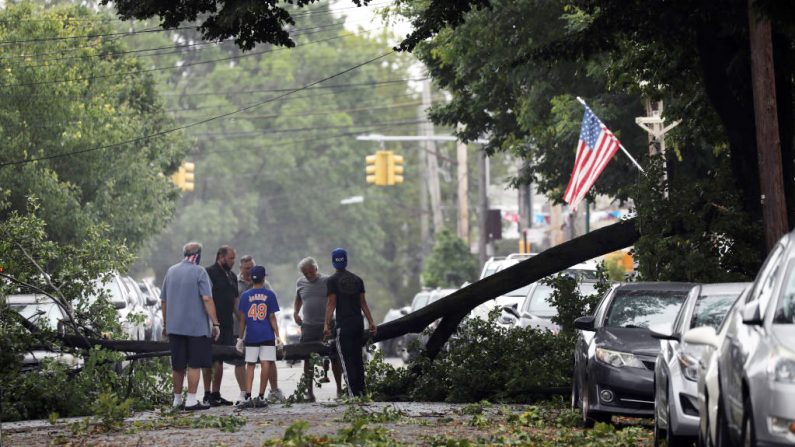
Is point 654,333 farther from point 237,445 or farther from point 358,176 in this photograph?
point 358,176

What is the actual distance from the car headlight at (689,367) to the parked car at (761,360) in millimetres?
1504

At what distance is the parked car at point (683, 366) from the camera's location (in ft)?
38.0

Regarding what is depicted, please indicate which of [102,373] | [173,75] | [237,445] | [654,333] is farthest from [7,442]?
[173,75]

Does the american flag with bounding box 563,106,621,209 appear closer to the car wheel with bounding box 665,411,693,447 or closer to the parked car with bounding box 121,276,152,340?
the parked car with bounding box 121,276,152,340

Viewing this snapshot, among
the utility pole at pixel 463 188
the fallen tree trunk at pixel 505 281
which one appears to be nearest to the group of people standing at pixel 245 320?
the fallen tree trunk at pixel 505 281

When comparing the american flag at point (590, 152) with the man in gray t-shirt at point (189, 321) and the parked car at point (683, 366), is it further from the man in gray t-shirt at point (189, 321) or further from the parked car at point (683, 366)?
the parked car at point (683, 366)

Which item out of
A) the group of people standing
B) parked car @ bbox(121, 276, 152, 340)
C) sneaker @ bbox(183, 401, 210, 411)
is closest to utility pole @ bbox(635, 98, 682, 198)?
the group of people standing

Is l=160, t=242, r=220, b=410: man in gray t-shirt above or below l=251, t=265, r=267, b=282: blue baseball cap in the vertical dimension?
below

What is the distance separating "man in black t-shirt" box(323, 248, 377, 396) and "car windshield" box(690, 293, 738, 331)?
22.2 feet

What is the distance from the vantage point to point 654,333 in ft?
39.5

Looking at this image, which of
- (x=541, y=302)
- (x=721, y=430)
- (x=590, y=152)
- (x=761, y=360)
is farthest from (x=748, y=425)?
(x=590, y=152)

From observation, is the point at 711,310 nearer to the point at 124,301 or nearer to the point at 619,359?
the point at 619,359

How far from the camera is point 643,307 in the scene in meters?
16.0

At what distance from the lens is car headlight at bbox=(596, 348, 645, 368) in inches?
581
